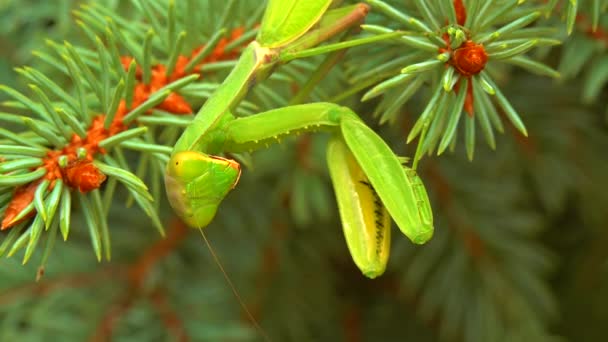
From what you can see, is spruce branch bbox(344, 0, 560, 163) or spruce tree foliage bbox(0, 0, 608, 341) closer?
spruce branch bbox(344, 0, 560, 163)

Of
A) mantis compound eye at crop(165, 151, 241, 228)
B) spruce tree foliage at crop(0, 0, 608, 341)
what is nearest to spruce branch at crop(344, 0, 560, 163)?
spruce tree foliage at crop(0, 0, 608, 341)

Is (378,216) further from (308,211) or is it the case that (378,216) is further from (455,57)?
(308,211)

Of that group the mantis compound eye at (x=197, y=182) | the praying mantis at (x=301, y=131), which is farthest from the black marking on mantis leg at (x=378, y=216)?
the mantis compound eye at (x=197, y=182)

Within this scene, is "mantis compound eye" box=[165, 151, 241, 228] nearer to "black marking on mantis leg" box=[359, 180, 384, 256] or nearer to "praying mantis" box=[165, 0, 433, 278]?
"praying mantis" box=[165, 0, 433, 278]

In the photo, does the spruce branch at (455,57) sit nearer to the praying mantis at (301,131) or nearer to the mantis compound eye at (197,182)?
the praying mantis at (301,131)

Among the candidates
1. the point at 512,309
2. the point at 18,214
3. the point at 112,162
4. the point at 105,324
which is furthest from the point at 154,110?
→ the point at 512,309

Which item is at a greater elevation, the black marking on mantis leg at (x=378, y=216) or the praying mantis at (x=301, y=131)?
the praying mantis at (x=301, y=131)

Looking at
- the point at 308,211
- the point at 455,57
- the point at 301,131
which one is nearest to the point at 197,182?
the point at 301,131

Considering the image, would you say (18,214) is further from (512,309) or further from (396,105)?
(512,309)
